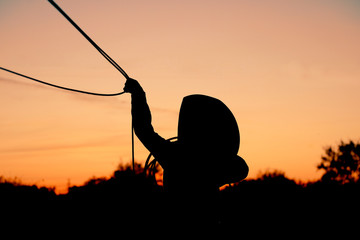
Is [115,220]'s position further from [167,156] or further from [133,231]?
[167,156]

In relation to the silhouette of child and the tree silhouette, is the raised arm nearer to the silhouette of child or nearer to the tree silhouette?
the silhouette of child

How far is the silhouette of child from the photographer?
3.92 m

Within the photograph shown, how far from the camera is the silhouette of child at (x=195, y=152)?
392cm

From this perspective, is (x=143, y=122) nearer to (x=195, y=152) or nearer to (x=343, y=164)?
(x=195, y=152)

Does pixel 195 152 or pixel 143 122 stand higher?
pixel 143 122

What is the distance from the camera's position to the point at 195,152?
13.6 ft

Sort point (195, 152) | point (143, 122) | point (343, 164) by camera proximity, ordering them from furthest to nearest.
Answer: point (343, 164), point (195, 152), point (143, 122)

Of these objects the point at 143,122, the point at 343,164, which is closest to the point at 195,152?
the point at 143,122

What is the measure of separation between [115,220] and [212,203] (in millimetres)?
14858

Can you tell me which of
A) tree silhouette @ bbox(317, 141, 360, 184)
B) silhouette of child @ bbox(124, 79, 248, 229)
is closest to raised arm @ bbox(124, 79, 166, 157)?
silhouette of child @ bbox(124, 79, 248, 229)

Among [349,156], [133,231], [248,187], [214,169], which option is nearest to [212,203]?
[214,169]

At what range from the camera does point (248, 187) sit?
52812 millimetres

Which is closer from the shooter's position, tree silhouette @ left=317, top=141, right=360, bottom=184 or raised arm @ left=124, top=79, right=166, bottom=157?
raised arm @ left=124, top=79, right=166, bottom=157

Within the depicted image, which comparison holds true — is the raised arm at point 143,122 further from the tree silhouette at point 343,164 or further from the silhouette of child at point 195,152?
the tree silhouette at point 343,164
